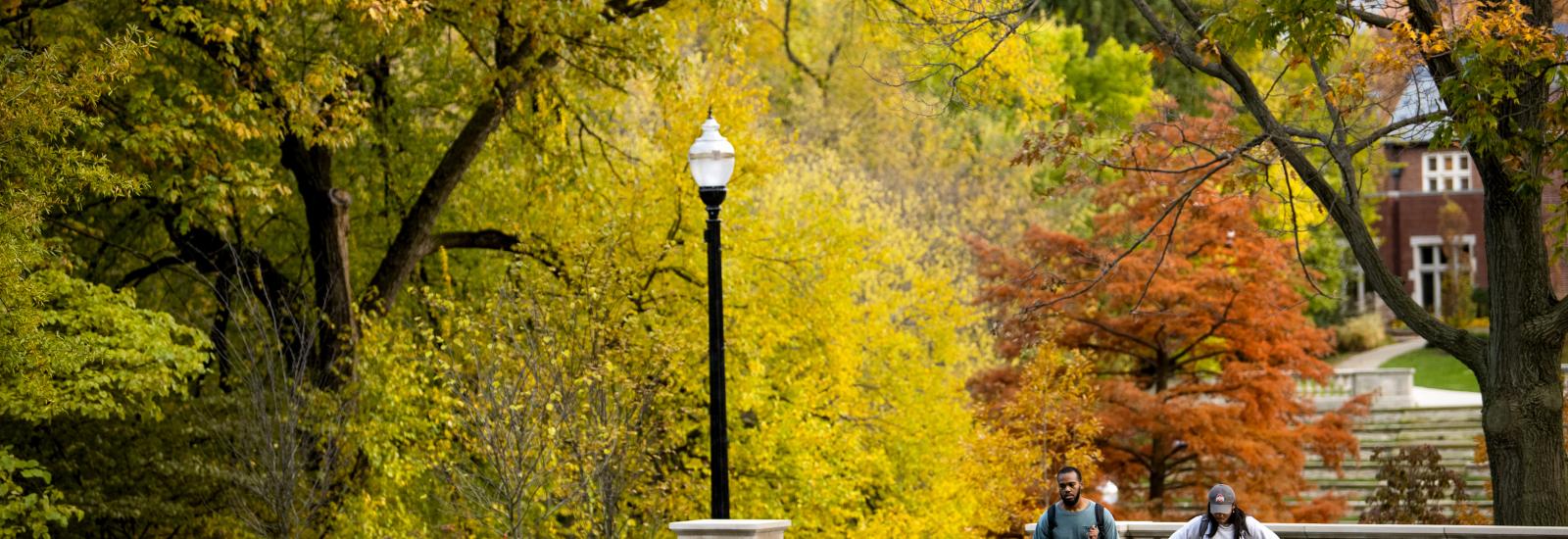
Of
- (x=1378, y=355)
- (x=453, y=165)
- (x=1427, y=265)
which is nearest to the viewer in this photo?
(x=453, y=165)

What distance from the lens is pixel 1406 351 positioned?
174 ft

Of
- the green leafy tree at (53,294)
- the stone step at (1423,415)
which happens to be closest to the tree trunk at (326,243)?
the green leafy tree at (53,294)

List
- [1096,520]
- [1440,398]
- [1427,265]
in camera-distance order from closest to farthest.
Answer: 1. [1096,520]
2. [1440,398]
3. [1427,265]

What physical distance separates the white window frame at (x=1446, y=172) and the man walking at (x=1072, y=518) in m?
54.5

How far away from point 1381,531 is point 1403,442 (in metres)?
27.9

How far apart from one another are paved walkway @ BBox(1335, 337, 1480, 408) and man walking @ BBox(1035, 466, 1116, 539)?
29715 mm

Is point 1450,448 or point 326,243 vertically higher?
point 326,243

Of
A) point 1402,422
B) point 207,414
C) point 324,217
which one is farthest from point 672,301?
point 1402,422

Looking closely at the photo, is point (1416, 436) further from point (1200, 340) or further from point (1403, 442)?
point (1200, 340)

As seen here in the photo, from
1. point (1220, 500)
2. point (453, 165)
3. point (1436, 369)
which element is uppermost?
point (453, 165)

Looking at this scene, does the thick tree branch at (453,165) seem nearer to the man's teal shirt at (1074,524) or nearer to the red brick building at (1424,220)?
the man's teal shirt at (1074,524)

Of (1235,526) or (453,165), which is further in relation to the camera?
(453,165)

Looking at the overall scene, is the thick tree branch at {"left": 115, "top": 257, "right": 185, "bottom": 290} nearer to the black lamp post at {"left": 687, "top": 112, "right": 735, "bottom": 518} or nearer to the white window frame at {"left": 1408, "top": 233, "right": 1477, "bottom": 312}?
the black lamp post at {"left": 687, "top": 112, "right": 735, "bottom": 518}

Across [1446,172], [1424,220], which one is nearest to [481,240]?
[1424,220]
